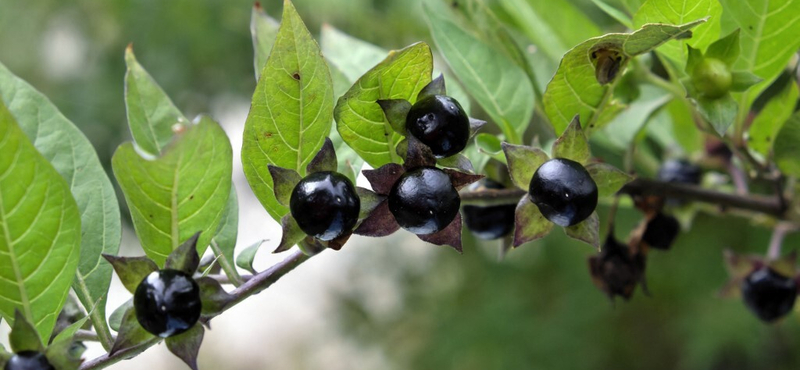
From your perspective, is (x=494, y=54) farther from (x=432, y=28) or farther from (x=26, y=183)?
(x=26, y=183)

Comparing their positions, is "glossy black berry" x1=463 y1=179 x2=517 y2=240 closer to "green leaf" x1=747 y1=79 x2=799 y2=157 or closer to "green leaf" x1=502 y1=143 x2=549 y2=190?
"green leaf" x1=502 y1=143 x2=549 y2=190

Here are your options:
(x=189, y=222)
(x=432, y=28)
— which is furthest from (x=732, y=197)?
(x=189, y=222)

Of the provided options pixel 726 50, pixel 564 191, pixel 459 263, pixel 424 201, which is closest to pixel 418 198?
pixel 424 201

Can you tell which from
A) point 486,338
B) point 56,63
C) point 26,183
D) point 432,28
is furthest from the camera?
point 56,63

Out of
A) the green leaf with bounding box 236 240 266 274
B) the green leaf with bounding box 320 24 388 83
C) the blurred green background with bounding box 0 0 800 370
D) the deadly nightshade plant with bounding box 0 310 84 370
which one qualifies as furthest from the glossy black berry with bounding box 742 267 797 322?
the blurred green background with bounding box 0 0 800 370

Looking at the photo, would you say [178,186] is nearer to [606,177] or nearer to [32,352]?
[32,352]

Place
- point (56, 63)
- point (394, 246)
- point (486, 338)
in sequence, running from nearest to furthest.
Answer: point (486, 338), point (56, 63), point (394, 246)
